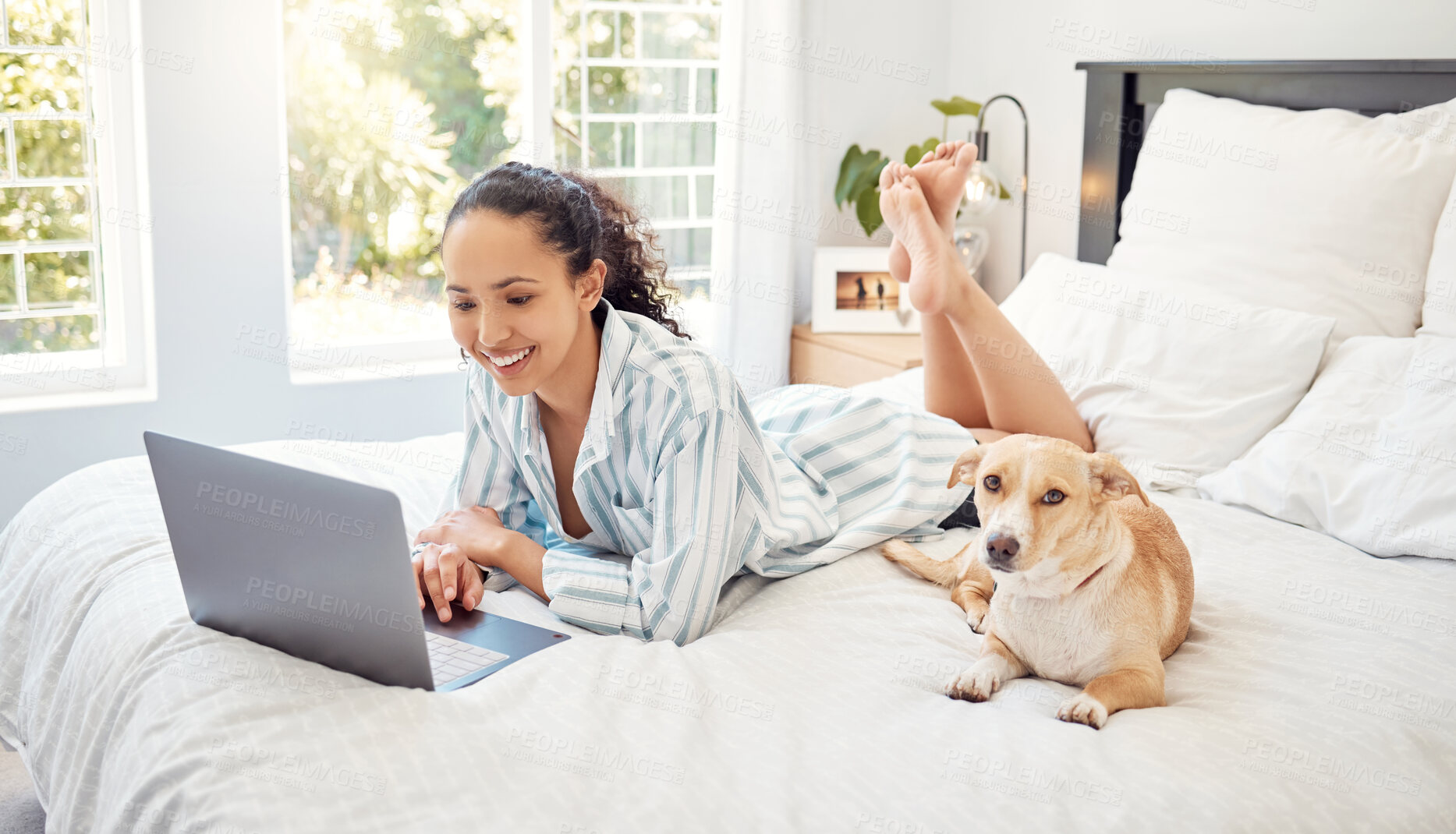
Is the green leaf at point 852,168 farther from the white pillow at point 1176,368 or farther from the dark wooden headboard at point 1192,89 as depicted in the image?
the white pillow at point 1176,368

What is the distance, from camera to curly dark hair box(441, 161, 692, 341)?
1401 millimetres

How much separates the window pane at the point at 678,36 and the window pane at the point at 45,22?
1.45 meters

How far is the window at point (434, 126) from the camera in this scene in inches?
122

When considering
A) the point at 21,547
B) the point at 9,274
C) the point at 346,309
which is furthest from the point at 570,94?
the point at 21,547

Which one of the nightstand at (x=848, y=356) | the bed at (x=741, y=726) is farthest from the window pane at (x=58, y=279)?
the nightstand at (x=848, y=356)

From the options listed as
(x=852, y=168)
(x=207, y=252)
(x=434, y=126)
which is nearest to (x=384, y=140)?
(x=434, y=126)

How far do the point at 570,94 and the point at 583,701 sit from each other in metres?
2.54

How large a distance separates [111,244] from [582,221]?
185 centimetres

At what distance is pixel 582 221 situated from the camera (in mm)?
1464

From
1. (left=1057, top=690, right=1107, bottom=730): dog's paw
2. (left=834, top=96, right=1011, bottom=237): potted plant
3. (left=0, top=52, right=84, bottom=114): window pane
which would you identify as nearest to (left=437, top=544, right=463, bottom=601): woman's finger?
(left=1057, top=690, right=1107, bottom=730): dog's paw

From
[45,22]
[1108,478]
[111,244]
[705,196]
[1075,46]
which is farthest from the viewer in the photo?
[705,196]

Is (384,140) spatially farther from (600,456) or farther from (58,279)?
(600,456)

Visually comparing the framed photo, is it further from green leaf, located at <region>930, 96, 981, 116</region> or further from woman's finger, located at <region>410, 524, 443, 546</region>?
woman's finger, located at <region>410, 524, 443, 546</region>

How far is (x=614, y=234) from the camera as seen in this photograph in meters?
1.61
